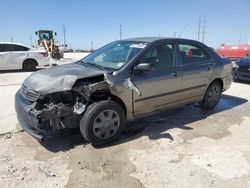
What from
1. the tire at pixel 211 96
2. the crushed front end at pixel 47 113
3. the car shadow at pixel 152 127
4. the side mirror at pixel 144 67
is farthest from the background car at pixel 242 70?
the crushed front end at pixel 47 113

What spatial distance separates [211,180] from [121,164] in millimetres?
1183

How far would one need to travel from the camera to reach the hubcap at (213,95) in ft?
19.7

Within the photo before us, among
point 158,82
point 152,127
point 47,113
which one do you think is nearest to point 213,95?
point 152,127

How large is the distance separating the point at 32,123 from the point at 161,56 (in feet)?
8.25

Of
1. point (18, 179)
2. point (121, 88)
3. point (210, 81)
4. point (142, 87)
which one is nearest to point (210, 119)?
point (210, 81)

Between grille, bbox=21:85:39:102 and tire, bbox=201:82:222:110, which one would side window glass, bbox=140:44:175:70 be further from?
grille, bbox=21:85:39:102

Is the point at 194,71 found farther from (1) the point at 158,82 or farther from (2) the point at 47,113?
(2) the point at 47,113

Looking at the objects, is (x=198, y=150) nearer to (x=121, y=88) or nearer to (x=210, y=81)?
(x=121, y=88)

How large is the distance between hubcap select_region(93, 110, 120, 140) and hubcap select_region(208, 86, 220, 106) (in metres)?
2.70

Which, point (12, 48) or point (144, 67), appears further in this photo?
point (12, 48)

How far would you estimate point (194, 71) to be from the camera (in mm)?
5336

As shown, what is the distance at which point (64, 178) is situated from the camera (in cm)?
333

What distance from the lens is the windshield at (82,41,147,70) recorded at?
4519mm

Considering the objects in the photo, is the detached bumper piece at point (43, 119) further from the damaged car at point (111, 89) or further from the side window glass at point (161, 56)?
the side window glass at point (161, 56)
